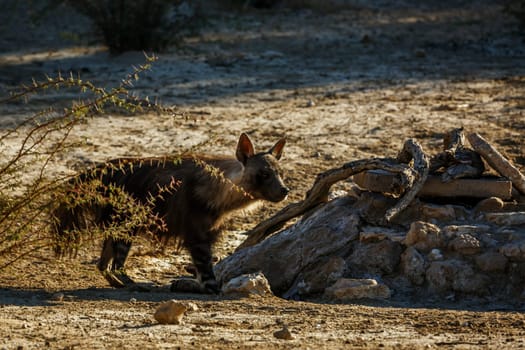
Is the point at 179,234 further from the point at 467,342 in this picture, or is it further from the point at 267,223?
the point at 467,342

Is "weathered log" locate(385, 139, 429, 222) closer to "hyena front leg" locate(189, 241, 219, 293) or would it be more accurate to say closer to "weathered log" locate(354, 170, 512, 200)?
"weathered log" locate(354, 170, 512, 200)

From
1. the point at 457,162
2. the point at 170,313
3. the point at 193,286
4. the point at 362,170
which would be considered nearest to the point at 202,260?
the point at 193,286

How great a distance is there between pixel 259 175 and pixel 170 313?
210 cm

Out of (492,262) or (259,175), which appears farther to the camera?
(259,175)

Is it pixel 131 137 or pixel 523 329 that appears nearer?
pixel 523 329

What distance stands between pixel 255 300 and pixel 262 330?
1006 mm

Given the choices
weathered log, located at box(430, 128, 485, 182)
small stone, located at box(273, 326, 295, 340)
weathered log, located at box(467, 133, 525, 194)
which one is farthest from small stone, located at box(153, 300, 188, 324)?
weathered log, located at box(467, 133, 525, 194)

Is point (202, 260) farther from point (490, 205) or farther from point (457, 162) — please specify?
point (490, 205)

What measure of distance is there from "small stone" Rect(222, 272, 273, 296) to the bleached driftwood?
1.00 meters

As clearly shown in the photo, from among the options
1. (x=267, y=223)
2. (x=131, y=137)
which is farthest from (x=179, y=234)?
(x=131, y=137)

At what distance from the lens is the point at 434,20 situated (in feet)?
69.3

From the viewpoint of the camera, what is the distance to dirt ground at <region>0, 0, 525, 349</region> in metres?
5.40

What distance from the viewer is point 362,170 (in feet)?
24.0

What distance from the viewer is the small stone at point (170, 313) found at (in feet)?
17.7
